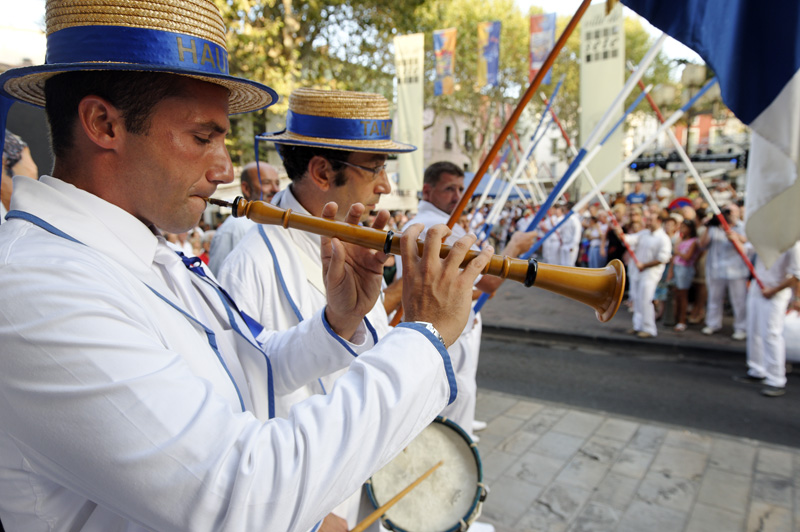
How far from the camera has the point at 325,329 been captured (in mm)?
1647

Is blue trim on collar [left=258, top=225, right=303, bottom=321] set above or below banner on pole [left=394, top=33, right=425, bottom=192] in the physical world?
below

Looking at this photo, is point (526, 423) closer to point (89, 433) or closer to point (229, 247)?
point (229, 247)

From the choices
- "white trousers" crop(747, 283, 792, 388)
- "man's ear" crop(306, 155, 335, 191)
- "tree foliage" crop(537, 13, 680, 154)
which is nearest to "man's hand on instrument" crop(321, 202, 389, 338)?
"man's ear" crop(306, 155, 335, 191)

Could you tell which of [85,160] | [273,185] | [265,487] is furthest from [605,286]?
[273,185]

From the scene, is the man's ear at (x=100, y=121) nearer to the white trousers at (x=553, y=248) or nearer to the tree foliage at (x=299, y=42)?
the tree foliage at (x=299, y=42)

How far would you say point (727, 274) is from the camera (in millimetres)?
8648

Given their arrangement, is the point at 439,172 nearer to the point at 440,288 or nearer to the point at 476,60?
the point at 440,288

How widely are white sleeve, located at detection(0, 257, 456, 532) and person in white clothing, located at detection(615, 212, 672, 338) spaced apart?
8971 mm

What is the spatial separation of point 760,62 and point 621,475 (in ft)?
10.5

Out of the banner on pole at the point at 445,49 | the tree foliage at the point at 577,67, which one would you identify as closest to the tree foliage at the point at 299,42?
the banner on pole at the point at 445,49

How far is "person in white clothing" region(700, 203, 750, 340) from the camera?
28.2 feet

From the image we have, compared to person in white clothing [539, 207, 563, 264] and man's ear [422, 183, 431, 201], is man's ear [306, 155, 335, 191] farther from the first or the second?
person in white clothing [539, 207, 563, 264]

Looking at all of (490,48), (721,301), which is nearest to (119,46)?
(721,301)

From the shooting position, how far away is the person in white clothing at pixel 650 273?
8969 mm
